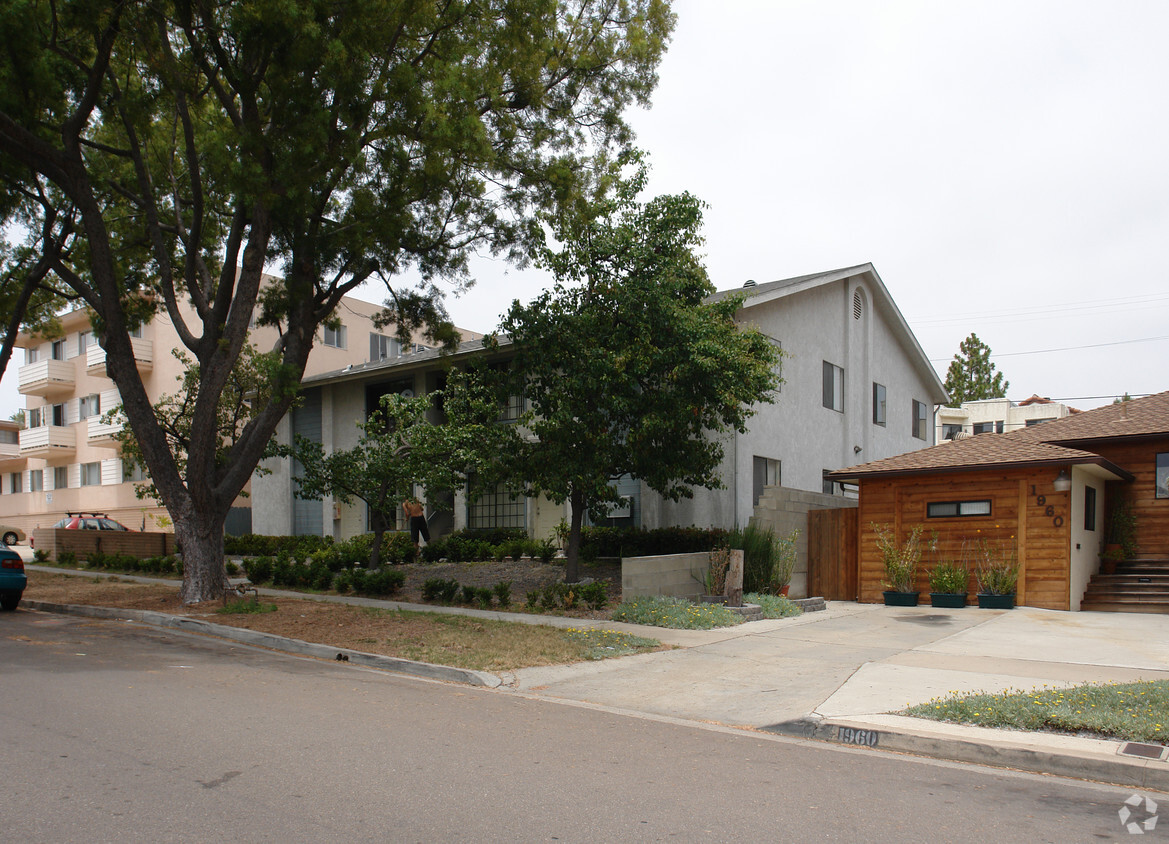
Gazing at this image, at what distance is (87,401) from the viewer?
42.2 meters

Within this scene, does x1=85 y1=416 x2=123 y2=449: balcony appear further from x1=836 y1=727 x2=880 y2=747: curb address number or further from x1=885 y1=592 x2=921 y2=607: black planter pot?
x1=836 y1=727 x2=880 y2=747: curb address number

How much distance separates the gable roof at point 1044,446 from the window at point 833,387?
5280mm

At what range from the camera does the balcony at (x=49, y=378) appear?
42188 mm

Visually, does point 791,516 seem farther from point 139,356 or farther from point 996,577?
Result: point 139,356

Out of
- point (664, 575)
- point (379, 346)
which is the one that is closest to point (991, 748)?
point (664, 575)

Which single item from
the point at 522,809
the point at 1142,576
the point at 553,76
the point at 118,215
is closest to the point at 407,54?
the point at 553,76

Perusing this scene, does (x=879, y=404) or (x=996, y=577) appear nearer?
(x=996, y=577)

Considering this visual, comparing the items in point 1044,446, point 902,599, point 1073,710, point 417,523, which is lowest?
point 902,599

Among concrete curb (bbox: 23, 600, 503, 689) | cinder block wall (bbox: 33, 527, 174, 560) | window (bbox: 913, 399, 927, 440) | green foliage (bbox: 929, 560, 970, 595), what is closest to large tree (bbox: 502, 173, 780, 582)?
green foliage (bbox: 929, 560, 970, 595)

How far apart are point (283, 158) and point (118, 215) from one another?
7.62 meters

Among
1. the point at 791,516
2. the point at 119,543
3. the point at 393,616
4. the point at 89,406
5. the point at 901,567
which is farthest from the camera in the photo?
the point at 89,406

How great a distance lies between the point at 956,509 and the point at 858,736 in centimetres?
1148

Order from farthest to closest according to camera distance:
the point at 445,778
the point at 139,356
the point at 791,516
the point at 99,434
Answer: the point at 99,434 < the point at 139,356 < the point at 791,516 < the point at 445,778

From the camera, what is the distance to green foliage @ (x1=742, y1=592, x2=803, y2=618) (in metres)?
15.3
